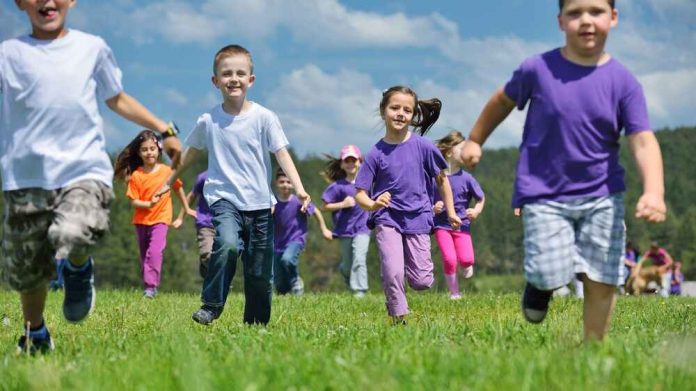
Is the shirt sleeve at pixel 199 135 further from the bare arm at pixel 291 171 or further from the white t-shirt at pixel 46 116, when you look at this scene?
the white t-shirt at pixel 46 116

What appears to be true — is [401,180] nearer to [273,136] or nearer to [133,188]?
[273,136]

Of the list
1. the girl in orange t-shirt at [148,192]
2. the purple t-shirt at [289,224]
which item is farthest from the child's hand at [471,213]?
the purple t-shirt at [289,224]

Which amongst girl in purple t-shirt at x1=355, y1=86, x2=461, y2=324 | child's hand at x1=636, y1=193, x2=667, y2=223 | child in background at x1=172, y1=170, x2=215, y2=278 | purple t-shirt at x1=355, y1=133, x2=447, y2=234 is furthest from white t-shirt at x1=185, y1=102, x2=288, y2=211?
child in background at x1=172, y1=170, x2=215, y2=278

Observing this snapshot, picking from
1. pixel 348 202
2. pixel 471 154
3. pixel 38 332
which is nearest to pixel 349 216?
pixel 348 202

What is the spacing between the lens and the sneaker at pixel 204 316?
27.1 feet

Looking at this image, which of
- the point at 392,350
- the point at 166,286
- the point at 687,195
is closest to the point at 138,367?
the point at 392,350

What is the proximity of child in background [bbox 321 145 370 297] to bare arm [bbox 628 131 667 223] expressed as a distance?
1139cm

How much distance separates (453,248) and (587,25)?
822 cm

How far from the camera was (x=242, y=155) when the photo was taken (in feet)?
26.9

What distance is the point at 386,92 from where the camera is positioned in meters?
9.65

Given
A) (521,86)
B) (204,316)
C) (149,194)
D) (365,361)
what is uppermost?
(521,86)

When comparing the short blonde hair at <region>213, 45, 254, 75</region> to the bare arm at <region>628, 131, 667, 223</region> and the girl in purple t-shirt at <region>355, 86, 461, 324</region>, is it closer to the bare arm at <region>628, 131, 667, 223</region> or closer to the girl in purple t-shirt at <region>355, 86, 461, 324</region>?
the girl in purple t-shirt at <region>355, 86, 461, 324</region>

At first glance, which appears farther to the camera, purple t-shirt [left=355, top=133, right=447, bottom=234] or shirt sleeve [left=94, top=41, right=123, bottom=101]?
purple t-shirt [left=355, top=133, right=447, bottom=234]

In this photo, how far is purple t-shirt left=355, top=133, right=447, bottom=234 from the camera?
30.2 feet
